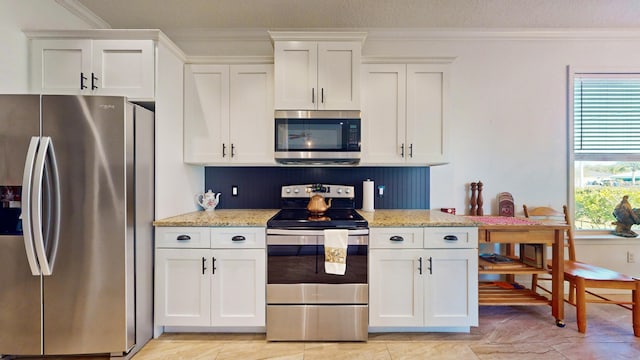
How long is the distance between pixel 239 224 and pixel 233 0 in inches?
73.2

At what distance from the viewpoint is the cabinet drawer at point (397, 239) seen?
220 cm

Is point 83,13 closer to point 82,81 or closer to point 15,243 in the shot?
point 82,81

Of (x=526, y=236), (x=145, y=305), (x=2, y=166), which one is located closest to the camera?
(x=2, y=166)

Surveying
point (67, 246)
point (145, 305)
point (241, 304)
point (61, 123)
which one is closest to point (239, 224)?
point (241, 304)

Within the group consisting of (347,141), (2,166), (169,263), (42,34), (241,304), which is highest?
(42,34)

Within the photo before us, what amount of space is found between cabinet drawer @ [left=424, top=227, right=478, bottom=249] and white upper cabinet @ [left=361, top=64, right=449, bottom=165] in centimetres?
67

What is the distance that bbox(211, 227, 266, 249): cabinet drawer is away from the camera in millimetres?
2188

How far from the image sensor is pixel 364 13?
265cm

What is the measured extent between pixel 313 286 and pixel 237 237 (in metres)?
0.67

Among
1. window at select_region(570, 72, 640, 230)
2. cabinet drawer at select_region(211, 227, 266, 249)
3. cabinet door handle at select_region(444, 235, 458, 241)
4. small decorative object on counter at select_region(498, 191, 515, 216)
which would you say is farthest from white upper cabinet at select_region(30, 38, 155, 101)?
window at select_region(570, 72, 640, 230)

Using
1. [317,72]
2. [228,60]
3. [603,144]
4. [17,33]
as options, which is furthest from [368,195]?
[17,33]

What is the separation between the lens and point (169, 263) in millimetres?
2195

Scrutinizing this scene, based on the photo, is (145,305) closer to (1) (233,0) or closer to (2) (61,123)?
(2) (61,123)

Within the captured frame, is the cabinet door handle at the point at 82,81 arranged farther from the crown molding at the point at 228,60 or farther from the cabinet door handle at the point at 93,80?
the crown molding at the point at 228,60
